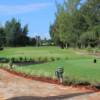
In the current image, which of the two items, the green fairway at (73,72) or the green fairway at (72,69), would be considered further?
the green fairway at (72,69)

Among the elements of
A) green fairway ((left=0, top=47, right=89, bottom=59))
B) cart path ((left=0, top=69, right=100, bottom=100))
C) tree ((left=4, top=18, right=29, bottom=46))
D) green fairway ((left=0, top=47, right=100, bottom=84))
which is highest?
tree ((left=4, top=18, right=29, bottom=46))

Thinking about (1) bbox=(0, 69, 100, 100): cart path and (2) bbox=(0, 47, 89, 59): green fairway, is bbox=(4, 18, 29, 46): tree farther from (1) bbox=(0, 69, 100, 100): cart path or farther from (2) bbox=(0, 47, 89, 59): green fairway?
(1) bbox=(0, 69, 100, 100): cart path

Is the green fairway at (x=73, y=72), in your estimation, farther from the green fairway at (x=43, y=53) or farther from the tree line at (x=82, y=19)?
the green fairway at (x=43, y=53)

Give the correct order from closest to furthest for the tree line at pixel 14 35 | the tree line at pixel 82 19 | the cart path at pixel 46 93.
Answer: the cart path at pixel 46 93, the tree line at pixel 82 19, the tree line at pixel 14 35

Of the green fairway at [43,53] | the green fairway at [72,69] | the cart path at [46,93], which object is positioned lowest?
the green fairway at [43,53]

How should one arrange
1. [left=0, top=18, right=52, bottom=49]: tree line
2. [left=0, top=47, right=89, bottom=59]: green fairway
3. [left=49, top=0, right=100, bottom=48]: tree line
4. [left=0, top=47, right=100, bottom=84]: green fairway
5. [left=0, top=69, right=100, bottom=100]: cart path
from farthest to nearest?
[left=0, top=18, right=52, bottom=49]: tree line
[left=0, top=47, right=89, bottom=59]: green fairway
[left=49, top=0, right=100, bottom=48]: tree line
[left=0, top=47, right=100, bottom=84]: green fairway
[left=0, top=69, right=100, bottom=100]: cart path

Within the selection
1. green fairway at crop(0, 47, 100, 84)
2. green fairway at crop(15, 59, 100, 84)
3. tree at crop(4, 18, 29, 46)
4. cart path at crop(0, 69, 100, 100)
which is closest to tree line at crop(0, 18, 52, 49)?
tree at crop(4, 18, 29, 46)

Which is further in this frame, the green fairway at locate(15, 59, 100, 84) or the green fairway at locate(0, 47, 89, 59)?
the green fairway at locate(0, 47, 89, 59)

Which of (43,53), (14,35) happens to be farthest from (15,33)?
(43,53)

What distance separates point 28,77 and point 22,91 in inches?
291

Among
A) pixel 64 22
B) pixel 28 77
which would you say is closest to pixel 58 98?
pixel 28 77

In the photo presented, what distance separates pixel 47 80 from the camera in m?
22.6

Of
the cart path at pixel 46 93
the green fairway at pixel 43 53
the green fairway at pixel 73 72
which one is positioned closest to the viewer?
the cart path at pixel 46 93

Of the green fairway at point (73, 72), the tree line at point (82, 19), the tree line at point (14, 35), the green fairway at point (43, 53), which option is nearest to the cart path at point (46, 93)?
the green fairway at point (73, 72)
